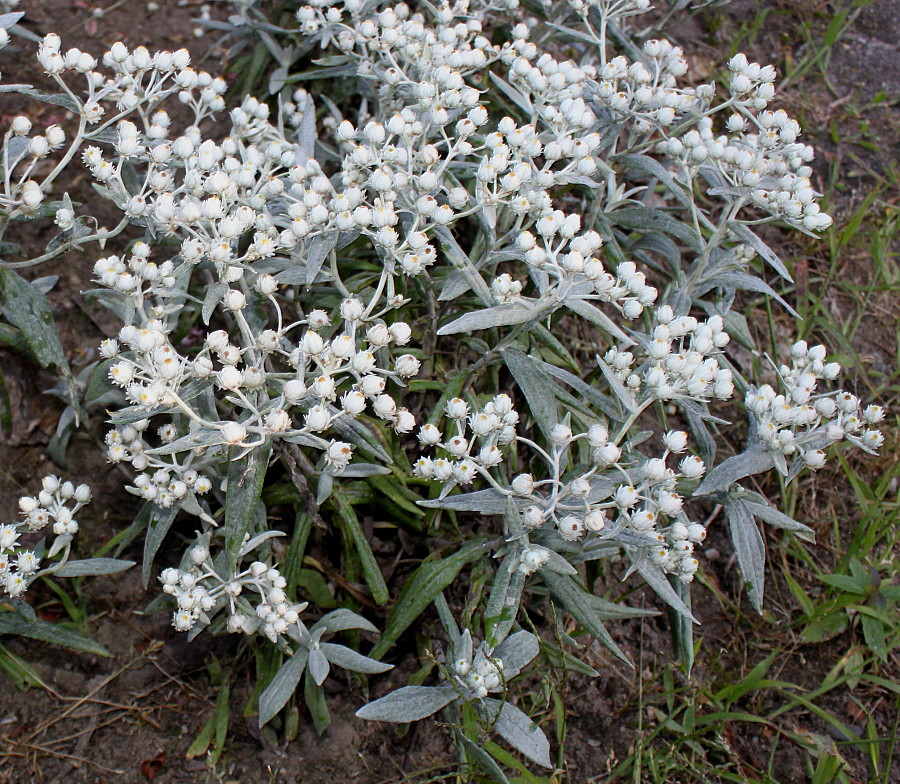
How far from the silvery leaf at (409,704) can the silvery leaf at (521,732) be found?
0.45 feet

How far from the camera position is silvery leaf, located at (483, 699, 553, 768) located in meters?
2.15

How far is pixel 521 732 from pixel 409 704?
324mm

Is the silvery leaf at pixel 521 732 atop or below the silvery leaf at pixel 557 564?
below

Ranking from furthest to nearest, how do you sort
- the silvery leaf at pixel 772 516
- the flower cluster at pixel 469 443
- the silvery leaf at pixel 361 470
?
1. the silvery leaf at pixel 361 470
2. the silvery leaf at pixel 772 516
3. the flower cluster at pixel 469 443

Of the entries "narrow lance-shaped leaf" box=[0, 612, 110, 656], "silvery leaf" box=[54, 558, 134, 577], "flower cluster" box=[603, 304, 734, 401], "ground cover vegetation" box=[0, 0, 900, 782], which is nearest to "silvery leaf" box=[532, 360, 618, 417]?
"ground cover vegetation" box=[0, 0, 900, 782]

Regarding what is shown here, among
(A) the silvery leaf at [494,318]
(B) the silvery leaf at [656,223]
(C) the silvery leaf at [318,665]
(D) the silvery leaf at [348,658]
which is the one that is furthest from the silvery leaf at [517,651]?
(B) the silvery leaf at [656,223]

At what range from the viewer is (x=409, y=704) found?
227cm

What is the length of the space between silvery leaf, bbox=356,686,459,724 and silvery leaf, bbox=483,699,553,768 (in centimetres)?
14

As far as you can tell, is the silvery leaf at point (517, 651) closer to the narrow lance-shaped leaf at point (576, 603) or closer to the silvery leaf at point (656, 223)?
the narrow lance-shaped leaf at point (576, 603)

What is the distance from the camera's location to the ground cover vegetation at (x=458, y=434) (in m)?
2.16

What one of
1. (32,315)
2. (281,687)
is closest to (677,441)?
(281,687)

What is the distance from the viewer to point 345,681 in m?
2.79

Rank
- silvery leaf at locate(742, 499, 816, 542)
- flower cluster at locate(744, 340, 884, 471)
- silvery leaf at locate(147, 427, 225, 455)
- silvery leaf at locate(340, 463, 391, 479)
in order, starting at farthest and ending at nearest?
1. silvery leaf at locate(340, 463, 391, 479)
2. silvery leaf at locate(742, 499, 816, 542)
3. flower cluster at locate(744, 340, 884, 471)
4. silvery leaf at locate(147, 427, 225, 455)

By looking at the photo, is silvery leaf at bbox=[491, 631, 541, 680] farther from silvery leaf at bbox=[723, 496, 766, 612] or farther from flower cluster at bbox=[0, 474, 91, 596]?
flower cluster at bbox=[0, 474, 91, 596]
